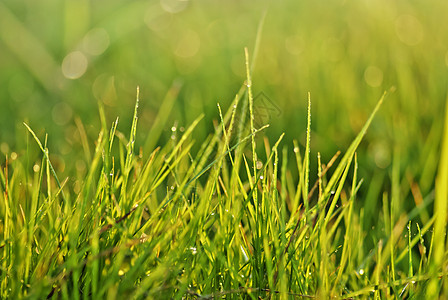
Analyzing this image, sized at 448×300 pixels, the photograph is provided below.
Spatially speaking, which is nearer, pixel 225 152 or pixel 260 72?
pixel 225 152

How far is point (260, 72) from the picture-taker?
1854 mm

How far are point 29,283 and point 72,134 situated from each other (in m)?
0.97

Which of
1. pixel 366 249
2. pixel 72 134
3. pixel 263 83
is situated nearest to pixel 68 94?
pixel 72 134

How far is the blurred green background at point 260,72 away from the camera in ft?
4.80

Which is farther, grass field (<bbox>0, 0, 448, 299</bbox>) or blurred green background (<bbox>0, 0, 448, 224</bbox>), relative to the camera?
blurred green background (<bbox>0, 0, 448, 224</bbox>)

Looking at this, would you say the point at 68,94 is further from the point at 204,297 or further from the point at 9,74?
the point at 204,297

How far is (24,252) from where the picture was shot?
0.69m

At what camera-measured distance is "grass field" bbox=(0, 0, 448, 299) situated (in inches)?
27.8

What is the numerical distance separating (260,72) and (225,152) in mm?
1168

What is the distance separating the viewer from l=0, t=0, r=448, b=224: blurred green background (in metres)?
1.46

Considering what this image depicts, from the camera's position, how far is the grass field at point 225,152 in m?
0.71

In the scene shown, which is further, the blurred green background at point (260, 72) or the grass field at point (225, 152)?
→ the blurred green background at point (260, 72)

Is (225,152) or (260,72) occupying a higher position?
(225,152)

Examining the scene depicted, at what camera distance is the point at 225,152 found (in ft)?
2.36
